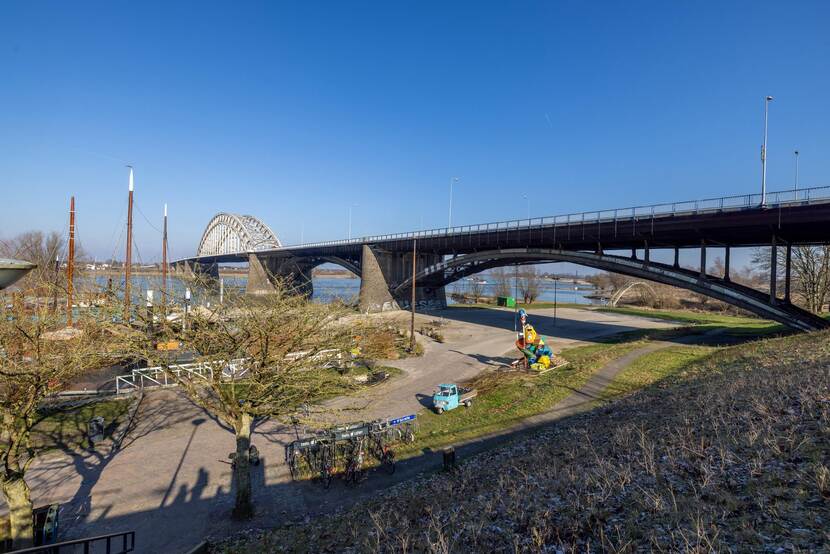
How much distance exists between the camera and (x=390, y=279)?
194ft

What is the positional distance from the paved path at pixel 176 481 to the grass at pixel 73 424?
31.2 inches

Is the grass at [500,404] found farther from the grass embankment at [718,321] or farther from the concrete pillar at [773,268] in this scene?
the grass embankment at [718,321]

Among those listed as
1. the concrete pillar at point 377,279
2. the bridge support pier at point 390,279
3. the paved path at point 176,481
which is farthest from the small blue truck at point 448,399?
the concrete pillar at point 377,279

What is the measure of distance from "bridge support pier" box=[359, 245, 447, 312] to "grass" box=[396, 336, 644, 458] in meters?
35.0

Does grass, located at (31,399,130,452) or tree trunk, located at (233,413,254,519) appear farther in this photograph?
grass, located at (31,399,130,452)

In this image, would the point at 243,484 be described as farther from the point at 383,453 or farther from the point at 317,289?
the point at 317,289

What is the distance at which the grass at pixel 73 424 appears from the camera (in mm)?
13906

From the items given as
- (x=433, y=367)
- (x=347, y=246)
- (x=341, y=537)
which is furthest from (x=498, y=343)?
(x=347, y=246)

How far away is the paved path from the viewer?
9.68 m

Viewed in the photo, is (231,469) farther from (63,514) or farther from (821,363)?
(821,363)

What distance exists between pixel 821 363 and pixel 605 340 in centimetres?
2350

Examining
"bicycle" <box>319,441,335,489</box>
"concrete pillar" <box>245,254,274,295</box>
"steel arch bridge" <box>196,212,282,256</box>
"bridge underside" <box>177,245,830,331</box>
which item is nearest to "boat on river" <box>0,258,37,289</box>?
"bridge underside" <box>177,245,830,331</box>

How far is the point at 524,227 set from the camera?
41.2 m

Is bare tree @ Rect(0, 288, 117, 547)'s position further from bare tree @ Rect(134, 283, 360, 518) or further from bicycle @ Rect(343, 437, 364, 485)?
bicycle @ Rect(343, 437, 364, 485)
